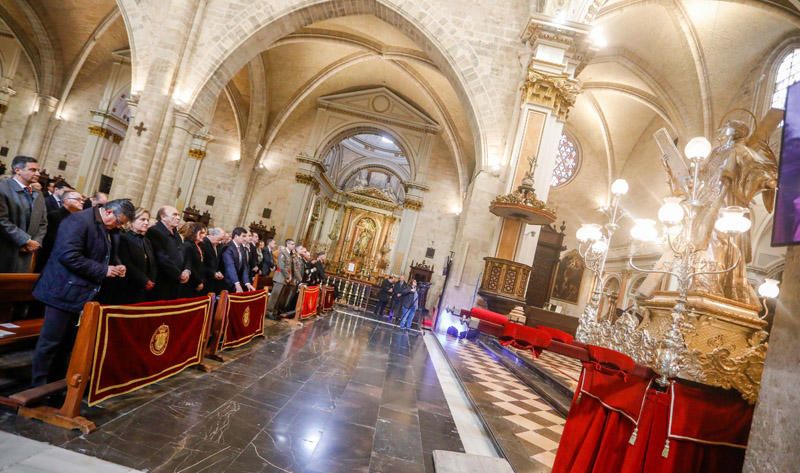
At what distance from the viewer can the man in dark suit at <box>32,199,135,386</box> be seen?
2736mm

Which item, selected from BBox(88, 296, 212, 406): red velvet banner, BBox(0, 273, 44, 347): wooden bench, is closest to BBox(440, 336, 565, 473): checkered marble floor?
BBox(88, 296, 212, 406): red velvet banner

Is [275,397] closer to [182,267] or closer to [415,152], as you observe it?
[182,267]

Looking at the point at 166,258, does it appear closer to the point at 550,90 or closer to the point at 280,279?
the point at 280,279

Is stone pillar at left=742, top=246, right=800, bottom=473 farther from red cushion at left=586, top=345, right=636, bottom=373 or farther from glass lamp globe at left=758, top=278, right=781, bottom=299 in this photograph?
glass lamp globe at left=758, top=278, right=781, bottom=299

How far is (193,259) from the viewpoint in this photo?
4539 millimetres

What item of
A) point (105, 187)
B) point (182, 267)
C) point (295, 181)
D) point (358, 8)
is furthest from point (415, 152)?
point (182, 267)

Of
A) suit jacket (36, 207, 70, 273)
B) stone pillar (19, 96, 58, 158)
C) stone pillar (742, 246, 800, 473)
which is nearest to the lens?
stone pillar (742, 246, 800, 473)

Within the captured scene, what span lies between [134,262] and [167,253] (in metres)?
0.52

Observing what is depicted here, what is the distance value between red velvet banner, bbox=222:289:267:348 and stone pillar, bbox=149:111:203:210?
5882mm

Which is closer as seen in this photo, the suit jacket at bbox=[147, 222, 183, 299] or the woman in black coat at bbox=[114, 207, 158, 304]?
the woman in black coat at bbox=[114, 207, 158, 304]

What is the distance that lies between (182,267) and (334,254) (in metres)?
22.3

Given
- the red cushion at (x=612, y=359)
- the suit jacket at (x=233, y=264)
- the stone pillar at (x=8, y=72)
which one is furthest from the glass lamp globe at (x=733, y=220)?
the stone pillar at (x=8, y=72)

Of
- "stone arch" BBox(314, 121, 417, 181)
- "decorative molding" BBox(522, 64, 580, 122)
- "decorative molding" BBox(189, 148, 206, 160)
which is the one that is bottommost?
"decorative molding" BBox(189, 148, 206, 160)

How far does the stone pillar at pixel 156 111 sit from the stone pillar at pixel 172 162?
0.02 m
